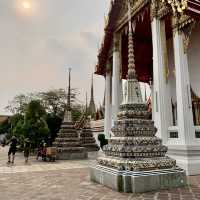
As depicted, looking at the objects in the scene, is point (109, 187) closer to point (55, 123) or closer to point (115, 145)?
point (115, 145)

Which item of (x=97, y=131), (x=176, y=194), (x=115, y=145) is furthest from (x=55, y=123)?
(x=176, y=194)

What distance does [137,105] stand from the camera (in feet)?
18.6

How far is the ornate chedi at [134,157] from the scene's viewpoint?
488cm

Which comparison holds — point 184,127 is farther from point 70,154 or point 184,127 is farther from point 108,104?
point 108,104

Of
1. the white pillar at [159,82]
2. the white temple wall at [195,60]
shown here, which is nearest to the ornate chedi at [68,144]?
the white pillar at [159,82]

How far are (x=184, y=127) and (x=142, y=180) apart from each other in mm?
3956

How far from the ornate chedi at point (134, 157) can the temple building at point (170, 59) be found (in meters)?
2.87

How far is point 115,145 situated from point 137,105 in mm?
1009

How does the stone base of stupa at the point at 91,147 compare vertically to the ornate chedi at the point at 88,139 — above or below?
below

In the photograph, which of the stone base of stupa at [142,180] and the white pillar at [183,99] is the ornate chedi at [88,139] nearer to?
the white pillar at [183,99]

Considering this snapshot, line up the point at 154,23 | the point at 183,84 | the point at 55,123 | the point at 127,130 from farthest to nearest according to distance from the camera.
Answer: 1. the point at 55,123
2. the point at 154,23
3. the point at 183,84
4. the point at 127,130

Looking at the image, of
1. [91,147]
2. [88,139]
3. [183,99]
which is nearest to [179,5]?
[183,99]

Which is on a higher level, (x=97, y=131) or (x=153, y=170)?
(x=97, y=131)

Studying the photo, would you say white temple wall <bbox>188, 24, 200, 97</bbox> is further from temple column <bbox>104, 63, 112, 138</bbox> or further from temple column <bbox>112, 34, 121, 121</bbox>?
temple column <bbox>104, 63, 112, 138</bbox>
